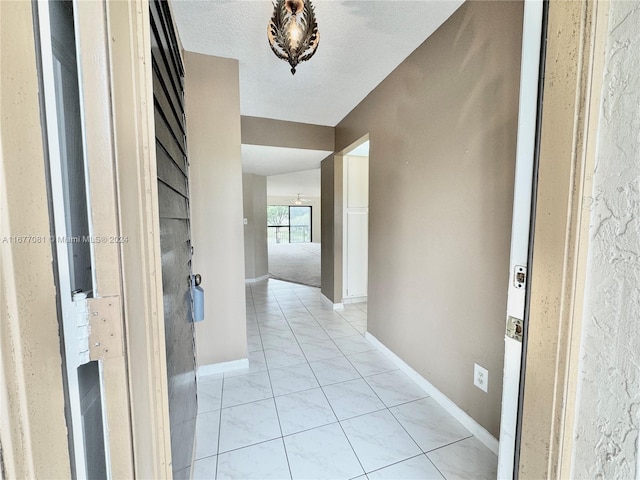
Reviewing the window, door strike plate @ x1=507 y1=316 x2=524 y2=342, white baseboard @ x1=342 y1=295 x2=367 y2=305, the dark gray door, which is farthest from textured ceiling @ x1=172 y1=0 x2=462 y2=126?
the window

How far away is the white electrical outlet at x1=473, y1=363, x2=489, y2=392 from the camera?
146cm

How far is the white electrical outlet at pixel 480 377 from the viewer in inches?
57.4

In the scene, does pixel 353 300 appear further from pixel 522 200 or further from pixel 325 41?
pixel 522 200

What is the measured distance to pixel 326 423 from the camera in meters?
1.63

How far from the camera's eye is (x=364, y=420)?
5.44 feet

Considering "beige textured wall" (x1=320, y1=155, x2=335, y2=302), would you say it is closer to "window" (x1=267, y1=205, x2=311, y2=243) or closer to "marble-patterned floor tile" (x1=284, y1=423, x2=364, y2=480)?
"marble-patterned floor tile" (x1=284, y1=423, x2=364, y2=480)

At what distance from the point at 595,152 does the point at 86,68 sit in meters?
1.13

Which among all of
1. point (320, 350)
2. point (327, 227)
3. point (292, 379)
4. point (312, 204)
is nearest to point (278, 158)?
point (327, 227)

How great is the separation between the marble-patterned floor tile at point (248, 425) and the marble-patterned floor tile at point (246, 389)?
6 cm

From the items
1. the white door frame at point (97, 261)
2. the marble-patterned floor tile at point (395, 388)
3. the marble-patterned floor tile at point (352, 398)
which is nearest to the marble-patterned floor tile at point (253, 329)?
the marble-patterned floor tile at point (352, 398)

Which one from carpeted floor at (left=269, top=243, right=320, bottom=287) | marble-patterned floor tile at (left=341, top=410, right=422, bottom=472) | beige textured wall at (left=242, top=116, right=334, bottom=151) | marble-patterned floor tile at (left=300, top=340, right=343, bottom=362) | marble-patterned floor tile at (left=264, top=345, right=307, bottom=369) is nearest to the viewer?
marble-patterned floor tile at (left=341, top=410, right=422, bottom=472)

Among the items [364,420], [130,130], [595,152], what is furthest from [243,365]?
[595,152]

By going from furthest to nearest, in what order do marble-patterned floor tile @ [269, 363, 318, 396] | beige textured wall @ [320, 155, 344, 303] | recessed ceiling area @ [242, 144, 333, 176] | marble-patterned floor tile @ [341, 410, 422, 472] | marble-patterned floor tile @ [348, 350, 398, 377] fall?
beige textured wall @ [320, 155, 344, 303] < recessed ceiling area @ [242, 144, 333, 176] < marble-patterned floor tile @ [348, 350, 398, 377] < marble-patterned floor tile @ [269, 363, 318, 396] < marble-patterned floor tile @ [341, 410, 422, 472]

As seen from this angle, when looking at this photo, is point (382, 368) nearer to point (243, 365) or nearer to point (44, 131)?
point (243, 365)
